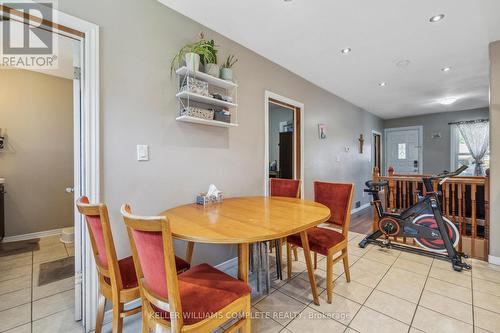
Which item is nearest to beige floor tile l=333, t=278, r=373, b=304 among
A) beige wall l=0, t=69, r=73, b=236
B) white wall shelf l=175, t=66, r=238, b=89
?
white wall shelf l=175, t=66, r=238, b=89

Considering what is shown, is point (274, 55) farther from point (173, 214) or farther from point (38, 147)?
point (38, 147)

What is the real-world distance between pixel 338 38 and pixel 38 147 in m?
4.25

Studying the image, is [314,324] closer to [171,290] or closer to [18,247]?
[171,290]

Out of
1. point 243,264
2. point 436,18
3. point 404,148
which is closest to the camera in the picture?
point 243,264

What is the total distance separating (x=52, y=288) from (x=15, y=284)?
36 cm

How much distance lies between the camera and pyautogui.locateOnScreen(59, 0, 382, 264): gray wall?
1635 millimetres

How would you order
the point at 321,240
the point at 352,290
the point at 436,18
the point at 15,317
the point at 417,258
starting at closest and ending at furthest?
the point at 15,317 < the point at 321,240 < the point at 352,290 < the point at 436,18 < the point at 417,258

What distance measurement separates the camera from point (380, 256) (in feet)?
8.89

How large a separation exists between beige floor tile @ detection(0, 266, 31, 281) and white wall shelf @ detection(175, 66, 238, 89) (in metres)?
2.46

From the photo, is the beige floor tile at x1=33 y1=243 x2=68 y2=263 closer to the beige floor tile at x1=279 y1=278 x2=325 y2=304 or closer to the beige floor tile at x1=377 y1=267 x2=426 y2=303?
the beige floor tile at x1=279 y1=278 x2=325 y2=304

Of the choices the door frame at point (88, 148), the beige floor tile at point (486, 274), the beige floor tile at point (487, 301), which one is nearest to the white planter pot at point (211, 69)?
the door frame at point (88, 148)

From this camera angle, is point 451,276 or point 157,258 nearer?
point 157,258

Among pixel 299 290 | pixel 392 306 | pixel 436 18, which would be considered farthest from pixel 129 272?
pixel 436 18

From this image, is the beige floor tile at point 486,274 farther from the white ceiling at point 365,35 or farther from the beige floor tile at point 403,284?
the white ceiling at point 365,35
